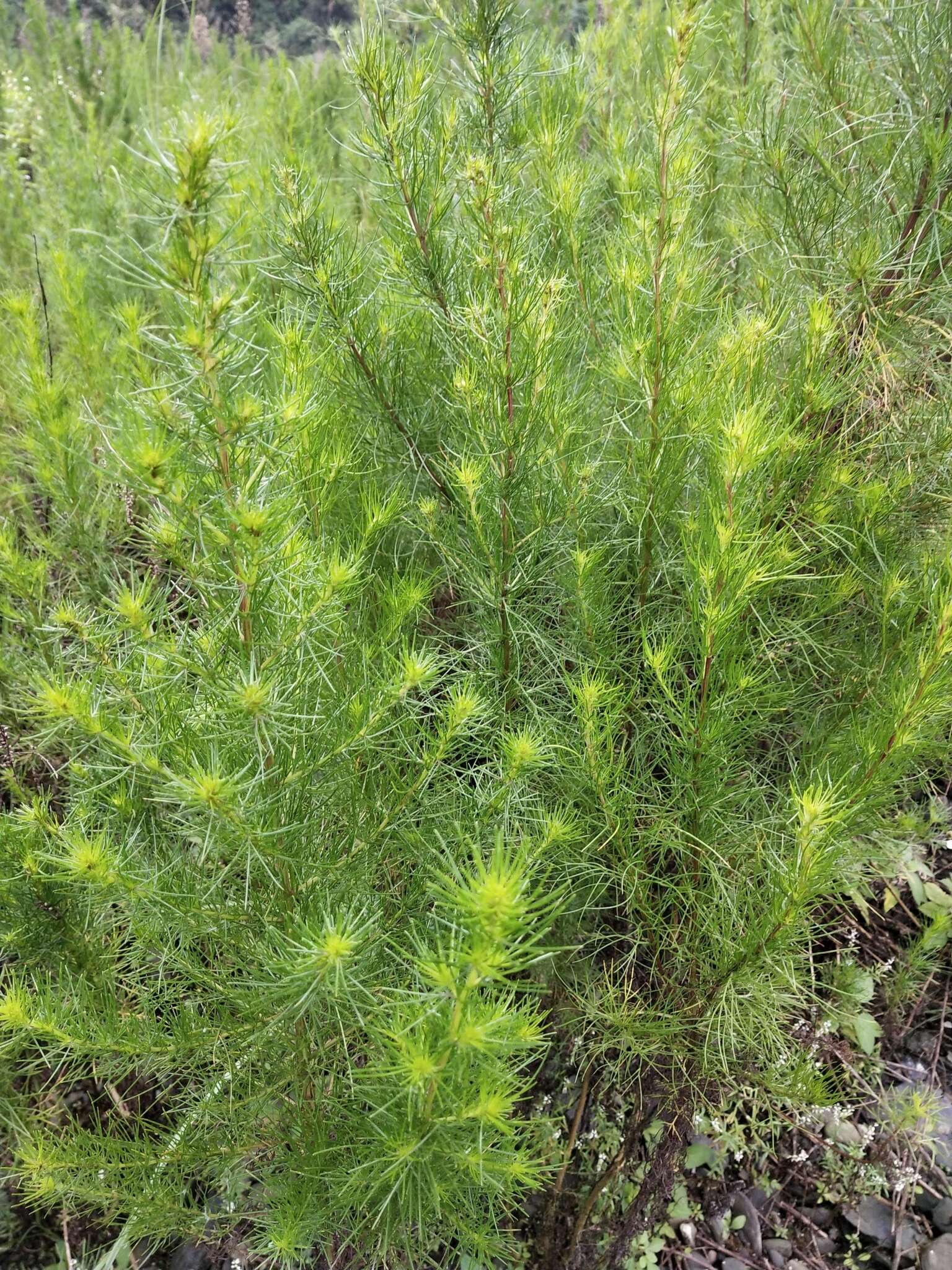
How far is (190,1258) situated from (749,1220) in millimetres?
1235

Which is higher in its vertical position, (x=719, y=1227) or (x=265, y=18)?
(x=265, y=18)

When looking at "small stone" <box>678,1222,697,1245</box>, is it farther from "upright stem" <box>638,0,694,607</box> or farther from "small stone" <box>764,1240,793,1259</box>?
"upright stem" <box>638,0,694,607</box>

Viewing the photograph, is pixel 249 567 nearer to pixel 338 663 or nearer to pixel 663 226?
pixel 338 663

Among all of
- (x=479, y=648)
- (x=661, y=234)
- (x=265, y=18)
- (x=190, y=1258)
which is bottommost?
(x=190, y=1258)

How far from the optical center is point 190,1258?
70.6 inches

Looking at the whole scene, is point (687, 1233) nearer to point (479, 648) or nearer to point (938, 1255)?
point (938, 1255)

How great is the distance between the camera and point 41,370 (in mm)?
1699

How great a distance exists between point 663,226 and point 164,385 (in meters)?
0.76

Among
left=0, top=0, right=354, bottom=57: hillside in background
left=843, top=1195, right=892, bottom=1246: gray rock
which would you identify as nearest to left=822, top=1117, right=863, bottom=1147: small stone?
left=843, top=1195, right=892, bottom=1246: gray rock

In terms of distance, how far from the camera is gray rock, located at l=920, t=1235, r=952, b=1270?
1843 mm

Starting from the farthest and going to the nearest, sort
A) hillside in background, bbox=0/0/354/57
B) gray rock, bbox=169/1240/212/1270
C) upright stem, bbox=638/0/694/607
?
hillside in background, bbox=0/0/354/57 < gray rock, bbox=169/1240/212/1270 < upright stem, bbox=638/0/694/607

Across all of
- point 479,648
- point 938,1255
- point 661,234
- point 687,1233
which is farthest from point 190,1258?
point 661,234

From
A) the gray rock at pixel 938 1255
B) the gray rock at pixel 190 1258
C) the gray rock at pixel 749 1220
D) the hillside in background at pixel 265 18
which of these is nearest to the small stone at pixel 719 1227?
the gray rock at pixel 749 1220

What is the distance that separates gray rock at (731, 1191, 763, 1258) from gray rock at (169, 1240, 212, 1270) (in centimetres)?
116
